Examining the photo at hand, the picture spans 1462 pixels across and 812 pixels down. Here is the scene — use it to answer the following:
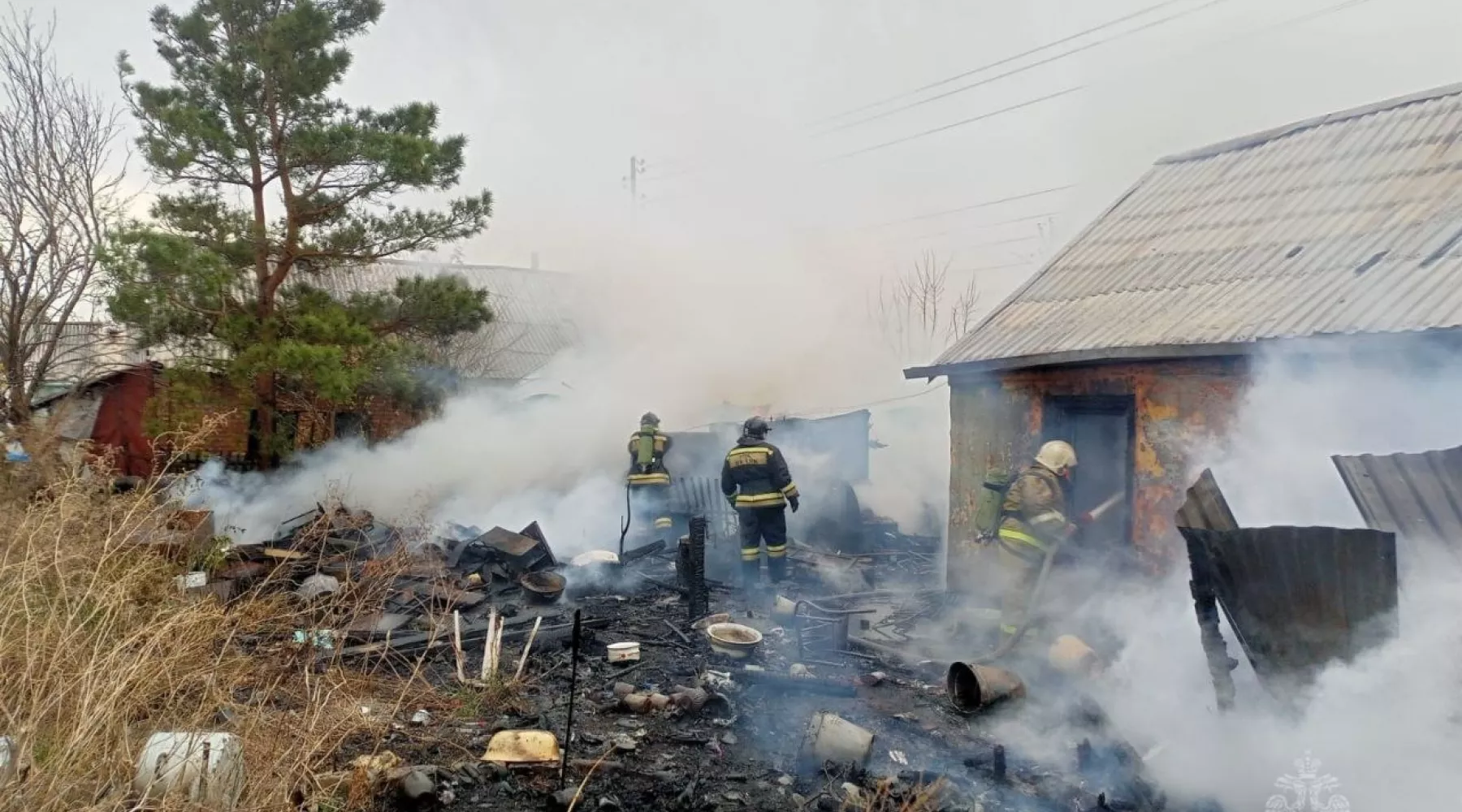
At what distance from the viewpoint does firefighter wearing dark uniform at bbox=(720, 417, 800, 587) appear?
29.3ft

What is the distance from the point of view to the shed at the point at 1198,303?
6238 millimetres

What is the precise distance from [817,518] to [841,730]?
7.29m

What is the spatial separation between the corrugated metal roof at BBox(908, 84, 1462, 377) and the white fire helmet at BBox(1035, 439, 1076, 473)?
3.10ft

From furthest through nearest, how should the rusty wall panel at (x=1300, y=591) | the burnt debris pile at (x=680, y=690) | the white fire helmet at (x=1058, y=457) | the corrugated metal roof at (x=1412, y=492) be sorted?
the white fire helmet at (x=1058, y=457) → the burnt debris pile at (x=680, y=690) → the corrugated metal roof at (x=1412, y=492) → the rusty wall panel at (x=1300, y=591)

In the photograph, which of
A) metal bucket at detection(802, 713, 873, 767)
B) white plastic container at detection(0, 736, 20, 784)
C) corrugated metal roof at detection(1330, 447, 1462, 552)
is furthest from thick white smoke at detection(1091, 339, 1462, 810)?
white plastic container at detection(0, 736, 20, 784)

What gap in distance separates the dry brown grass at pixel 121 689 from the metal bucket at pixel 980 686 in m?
3.46

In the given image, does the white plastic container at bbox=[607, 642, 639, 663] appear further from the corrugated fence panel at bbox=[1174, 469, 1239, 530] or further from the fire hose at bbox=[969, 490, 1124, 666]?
the corrugated fence panel at bbox=[1174, 469, 1239, 530]

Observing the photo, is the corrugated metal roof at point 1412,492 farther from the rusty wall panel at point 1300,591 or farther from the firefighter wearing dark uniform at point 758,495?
the firefighter wearing dark uniform at point 758,495

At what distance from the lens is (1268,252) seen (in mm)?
7621

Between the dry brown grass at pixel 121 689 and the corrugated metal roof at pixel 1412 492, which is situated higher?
the corrugated metal roof at pixel 1412 492

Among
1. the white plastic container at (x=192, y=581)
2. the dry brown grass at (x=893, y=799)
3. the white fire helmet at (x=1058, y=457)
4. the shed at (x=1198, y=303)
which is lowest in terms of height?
the dry brown grass at (x=893, y=799)

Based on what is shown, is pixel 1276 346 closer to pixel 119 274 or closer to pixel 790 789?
pixel 790 789

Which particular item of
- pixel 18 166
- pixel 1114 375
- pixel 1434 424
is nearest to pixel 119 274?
pixel 18 166

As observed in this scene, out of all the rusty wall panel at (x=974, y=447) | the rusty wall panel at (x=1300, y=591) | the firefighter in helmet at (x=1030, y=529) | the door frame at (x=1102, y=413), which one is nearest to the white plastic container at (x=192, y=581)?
the firefighter in helmet at (x=1030, y=529)
